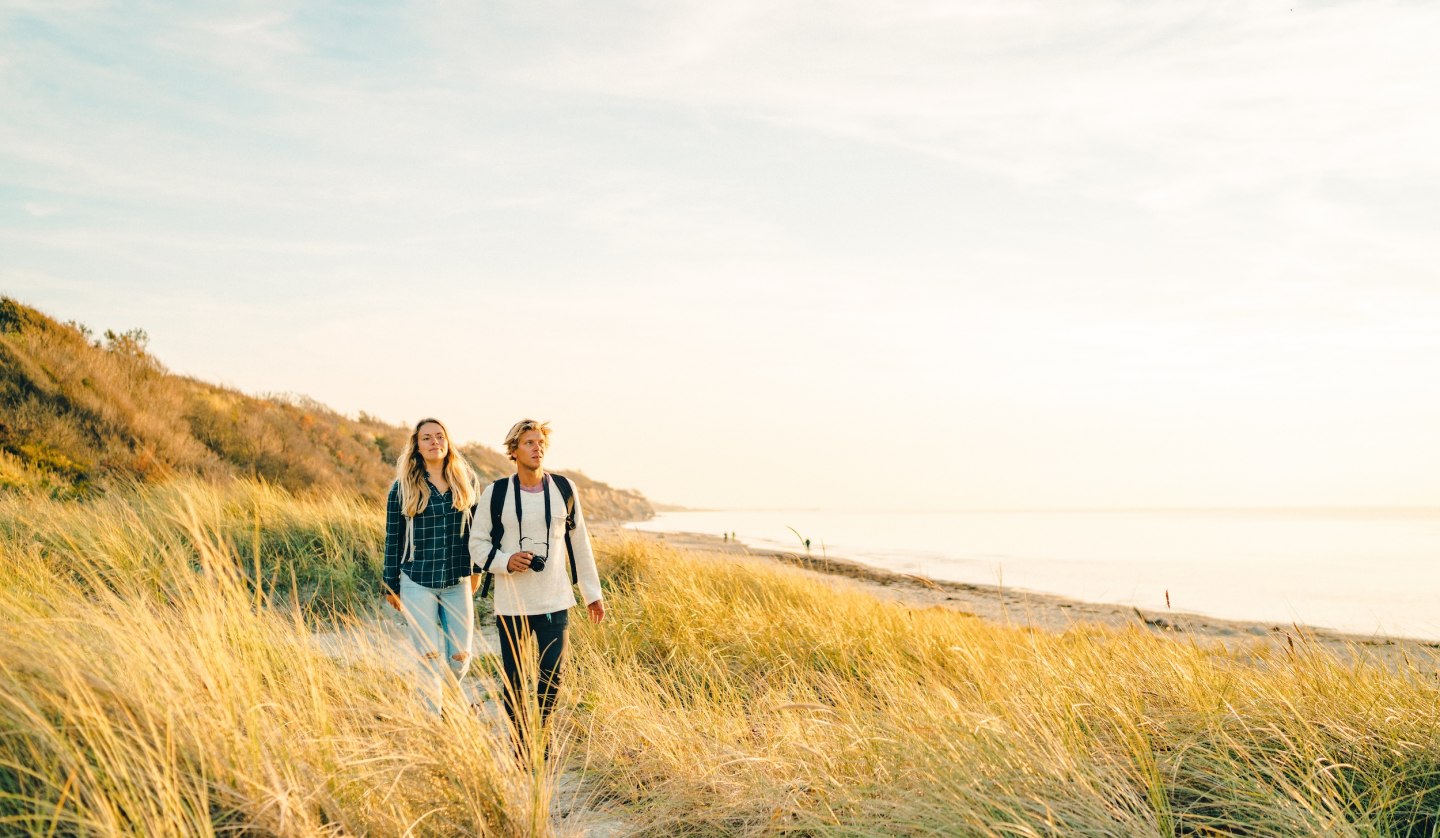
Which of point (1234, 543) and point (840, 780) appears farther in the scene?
Answer: point (1234, 543)

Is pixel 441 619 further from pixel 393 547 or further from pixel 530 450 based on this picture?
pixel 530 450

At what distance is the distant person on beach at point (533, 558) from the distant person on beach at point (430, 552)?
0.63 meters

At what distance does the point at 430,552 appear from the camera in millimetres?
5523

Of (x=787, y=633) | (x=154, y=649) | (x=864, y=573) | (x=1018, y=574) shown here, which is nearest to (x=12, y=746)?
(x=154, y=649)

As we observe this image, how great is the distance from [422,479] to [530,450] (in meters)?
1.13

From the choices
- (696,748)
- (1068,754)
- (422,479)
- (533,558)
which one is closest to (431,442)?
(422,479)

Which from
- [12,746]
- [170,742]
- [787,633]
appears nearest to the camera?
[170,742]

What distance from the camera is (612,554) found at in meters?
11.7

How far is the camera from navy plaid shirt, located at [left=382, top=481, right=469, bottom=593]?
18.1 feet

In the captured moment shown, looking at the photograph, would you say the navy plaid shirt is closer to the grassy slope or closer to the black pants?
the black pants

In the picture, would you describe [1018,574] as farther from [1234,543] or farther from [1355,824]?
[1355,824]

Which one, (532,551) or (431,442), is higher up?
(431,442)

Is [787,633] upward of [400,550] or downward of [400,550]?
downward

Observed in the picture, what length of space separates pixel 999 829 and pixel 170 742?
2.59m
